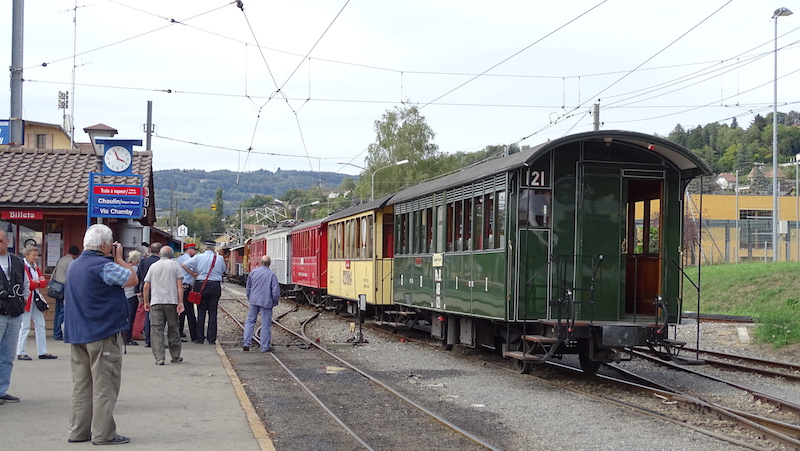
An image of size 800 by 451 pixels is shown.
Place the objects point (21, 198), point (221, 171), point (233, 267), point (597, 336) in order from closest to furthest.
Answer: point (597, 336) → point (21, 198) → point (233, 267) → point (221, 171)

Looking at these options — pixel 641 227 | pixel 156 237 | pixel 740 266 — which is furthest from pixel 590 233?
pixel 156 237

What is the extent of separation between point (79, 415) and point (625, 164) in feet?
25.2

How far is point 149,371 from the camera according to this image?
1169 centimetres

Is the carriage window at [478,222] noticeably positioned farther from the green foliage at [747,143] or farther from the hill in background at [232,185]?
the hill in background at [232,185]

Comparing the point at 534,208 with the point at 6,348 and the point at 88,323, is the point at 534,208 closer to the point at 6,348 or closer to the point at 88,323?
the point at 88,323

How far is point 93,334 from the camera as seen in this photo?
696cm

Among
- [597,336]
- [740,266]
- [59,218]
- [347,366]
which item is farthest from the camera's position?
[740,266]

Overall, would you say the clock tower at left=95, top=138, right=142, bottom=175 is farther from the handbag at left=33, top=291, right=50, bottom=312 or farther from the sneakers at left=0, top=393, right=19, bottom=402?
the sneakers at left=0, top=393, right=19, bottom=402

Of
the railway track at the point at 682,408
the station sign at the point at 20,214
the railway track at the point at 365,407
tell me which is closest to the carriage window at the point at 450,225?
the railway track at the point at 682,408

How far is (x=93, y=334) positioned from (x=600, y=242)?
691cm

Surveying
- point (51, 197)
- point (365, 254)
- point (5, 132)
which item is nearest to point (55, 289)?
point (51, 197)

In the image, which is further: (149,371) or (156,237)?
(156,237)

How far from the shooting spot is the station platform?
7.16 metres

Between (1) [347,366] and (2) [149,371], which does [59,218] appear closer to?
(2) [149,371]
